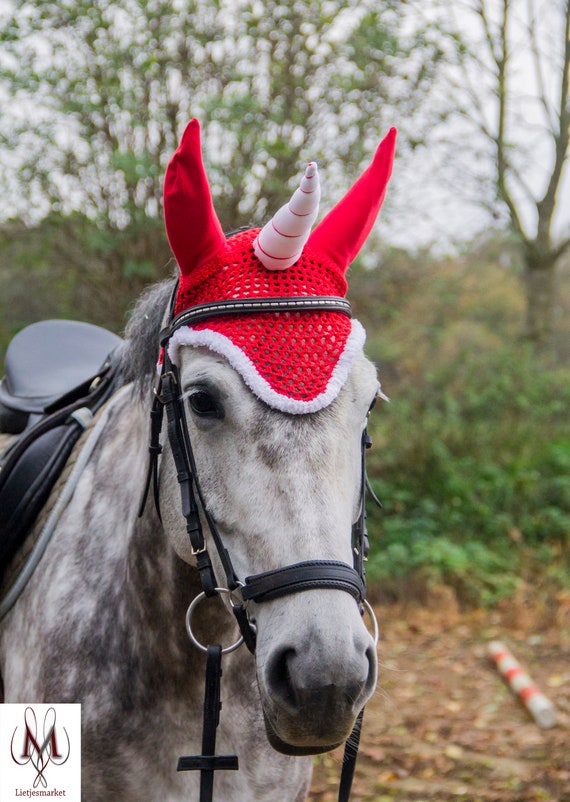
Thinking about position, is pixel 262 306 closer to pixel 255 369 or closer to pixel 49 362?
pixel 255 369

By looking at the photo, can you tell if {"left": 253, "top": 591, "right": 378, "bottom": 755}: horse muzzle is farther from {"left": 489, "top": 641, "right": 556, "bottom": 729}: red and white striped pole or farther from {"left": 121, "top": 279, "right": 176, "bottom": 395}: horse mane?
{"left": 489, "top": 641, "right": 556, "bottom": 729}: red and white striped pole

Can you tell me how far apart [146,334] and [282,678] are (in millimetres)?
1045

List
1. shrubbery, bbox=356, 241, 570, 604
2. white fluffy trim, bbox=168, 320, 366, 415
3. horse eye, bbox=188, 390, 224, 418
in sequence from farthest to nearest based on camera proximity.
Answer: shrubbery, bbox=356, 241, 570, 604, horse eye, bbox=188, 390, 224, 418, white fluffy trim, bbox=168, 320, 366, 415

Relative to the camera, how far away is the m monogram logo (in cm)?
198

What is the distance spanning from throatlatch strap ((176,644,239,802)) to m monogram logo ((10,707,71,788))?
1.16ft

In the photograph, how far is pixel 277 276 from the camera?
69.1 inches

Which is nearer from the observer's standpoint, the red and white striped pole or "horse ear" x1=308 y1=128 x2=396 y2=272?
"horse ear" x1=308 y1=128 x2=396 y2=272

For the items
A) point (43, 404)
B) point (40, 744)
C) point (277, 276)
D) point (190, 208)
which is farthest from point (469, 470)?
point (190, 208)

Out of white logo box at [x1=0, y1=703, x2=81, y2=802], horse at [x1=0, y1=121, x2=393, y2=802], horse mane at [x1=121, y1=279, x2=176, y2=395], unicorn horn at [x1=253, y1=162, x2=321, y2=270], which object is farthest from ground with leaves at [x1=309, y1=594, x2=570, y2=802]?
unicorn horn at [x1=253, y1=162, x2=321, y2=270]

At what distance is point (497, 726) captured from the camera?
498cm

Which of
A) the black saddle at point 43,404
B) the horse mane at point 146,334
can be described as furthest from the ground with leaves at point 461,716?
the horse mane at point 146,334

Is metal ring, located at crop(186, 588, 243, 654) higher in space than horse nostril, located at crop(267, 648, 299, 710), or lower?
lower

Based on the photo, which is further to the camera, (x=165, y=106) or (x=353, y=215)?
(x=165, y=106)

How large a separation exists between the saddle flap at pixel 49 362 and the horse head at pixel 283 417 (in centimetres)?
109
